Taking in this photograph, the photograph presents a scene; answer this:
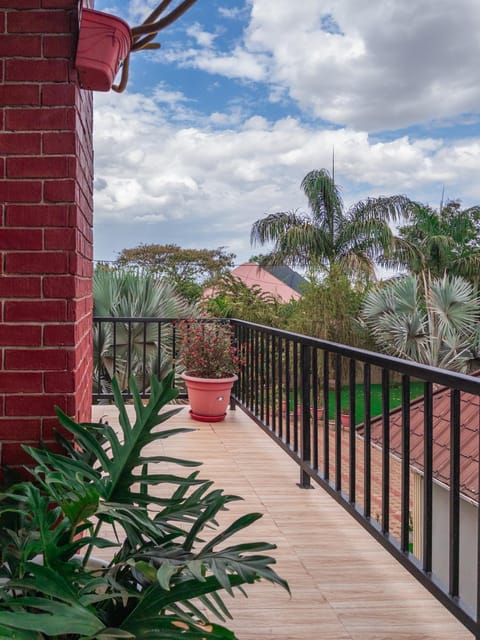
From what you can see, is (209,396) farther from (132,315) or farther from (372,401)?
(372,401)

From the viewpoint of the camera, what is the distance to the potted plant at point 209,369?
440cm

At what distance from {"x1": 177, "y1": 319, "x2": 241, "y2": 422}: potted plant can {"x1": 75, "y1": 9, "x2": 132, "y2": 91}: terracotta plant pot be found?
2.93 meters

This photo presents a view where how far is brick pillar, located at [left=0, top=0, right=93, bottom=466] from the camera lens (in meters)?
1.56

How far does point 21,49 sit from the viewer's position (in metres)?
1.56

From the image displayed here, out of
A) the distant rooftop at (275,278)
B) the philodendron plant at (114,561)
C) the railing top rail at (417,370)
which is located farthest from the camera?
the distant rooftop at (275,278)

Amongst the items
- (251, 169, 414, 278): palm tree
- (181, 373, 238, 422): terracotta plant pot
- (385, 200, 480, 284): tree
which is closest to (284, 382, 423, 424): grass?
(251, 169, 414, 278): palm tree

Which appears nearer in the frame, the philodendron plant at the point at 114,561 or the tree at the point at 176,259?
the philodendron plant at the point at 114,561

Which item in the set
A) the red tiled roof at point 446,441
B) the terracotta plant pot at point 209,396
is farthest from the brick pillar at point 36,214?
the red tiled roof at point 446,441

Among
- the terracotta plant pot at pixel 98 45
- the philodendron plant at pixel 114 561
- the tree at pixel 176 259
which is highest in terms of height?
the tree at pixel 176 259

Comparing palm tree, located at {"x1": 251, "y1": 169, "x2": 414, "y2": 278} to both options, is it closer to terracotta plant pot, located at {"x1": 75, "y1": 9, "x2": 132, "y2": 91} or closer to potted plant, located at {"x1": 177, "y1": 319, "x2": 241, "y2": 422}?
potted plant, located at {"x1": 177, "y1": 319, "x2": 241, "y2": 422}

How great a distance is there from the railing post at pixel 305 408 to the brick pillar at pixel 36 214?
1.51 meters

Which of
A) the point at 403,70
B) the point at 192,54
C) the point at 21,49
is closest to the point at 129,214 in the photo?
the point at 192,54

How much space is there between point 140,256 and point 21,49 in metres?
17.8

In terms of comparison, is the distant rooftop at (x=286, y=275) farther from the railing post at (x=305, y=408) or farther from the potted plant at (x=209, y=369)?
the railing post at (x=305, y=408)
